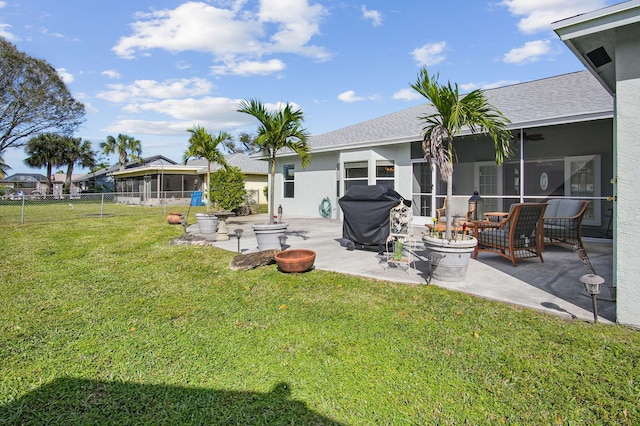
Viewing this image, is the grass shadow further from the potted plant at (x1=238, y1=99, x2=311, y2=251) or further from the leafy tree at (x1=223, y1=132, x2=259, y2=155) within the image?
the leafy tree at (x1=223, y1=132, x2=259, y2=155)

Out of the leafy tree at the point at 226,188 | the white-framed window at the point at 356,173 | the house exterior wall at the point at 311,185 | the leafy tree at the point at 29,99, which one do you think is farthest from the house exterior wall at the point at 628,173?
the leafy tree at the point at 29,99

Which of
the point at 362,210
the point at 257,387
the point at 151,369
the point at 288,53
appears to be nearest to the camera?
the point at 257,387

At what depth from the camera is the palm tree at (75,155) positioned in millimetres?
45469

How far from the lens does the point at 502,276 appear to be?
520cm

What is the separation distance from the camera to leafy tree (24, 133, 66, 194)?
1698 inches

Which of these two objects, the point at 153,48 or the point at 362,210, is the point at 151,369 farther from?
the point at 153,48

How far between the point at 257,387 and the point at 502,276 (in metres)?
4.20

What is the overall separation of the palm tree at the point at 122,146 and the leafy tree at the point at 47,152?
188 inches

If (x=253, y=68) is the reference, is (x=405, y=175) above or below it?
below

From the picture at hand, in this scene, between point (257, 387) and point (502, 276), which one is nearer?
point (257, 387)

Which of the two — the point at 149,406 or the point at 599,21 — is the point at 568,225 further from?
the point at 149,406

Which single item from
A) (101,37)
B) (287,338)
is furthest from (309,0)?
(287,338)

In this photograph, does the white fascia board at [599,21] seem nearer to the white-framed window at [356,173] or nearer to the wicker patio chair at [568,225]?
the wicker patio chair at [568,225]

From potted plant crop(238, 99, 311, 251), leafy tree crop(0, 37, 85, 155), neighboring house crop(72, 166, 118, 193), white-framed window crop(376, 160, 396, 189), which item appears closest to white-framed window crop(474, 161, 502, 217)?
white-framed window crop(376, 160, 396, 189)
